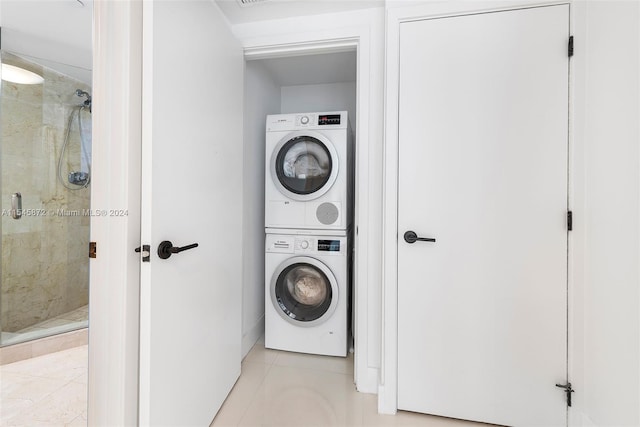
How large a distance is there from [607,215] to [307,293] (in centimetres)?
175

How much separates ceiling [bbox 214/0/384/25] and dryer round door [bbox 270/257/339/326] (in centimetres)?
161

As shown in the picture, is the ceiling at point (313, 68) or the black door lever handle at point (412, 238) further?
the ceiling at point (313, 68)

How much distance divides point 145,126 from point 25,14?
418 millimetres

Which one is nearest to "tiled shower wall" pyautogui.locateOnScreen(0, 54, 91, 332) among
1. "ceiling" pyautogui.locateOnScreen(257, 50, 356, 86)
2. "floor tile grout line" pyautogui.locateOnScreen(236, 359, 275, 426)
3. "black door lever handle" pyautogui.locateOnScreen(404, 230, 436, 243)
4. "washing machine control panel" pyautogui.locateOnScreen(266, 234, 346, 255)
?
"floor tile grout line" pyautogui.locateOnScreen(236, 359, 275, 426)

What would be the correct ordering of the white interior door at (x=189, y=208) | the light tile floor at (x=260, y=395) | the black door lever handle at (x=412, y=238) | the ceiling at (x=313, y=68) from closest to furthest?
the light tile floor at (x=260, y=395) → the white interior door at (x=189, y=208) → the black door lever handle at (x=412, y=238) → the ceiling at (x=313, y=68)

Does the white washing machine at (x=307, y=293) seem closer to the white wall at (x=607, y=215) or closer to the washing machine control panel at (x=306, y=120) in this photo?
the washing machine control panel at (x=306, y=120)

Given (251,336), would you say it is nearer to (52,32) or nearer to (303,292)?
(303,292)

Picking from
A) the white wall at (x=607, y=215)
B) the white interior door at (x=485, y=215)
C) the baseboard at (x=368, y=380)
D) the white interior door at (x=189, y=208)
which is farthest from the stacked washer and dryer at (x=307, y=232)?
the white wall at (x=607, y=215)

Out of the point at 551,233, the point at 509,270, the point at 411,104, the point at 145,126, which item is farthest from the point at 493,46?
the point at 145,126

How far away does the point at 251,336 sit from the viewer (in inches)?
87.1

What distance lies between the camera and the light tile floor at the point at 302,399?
1.47 metres

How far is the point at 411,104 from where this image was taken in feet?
4.96

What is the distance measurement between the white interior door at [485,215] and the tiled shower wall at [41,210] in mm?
1406

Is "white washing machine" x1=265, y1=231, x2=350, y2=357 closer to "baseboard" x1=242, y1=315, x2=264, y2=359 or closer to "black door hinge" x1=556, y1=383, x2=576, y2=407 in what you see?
"baseboard" x1=242, y1=315, x2=264, y2=359
